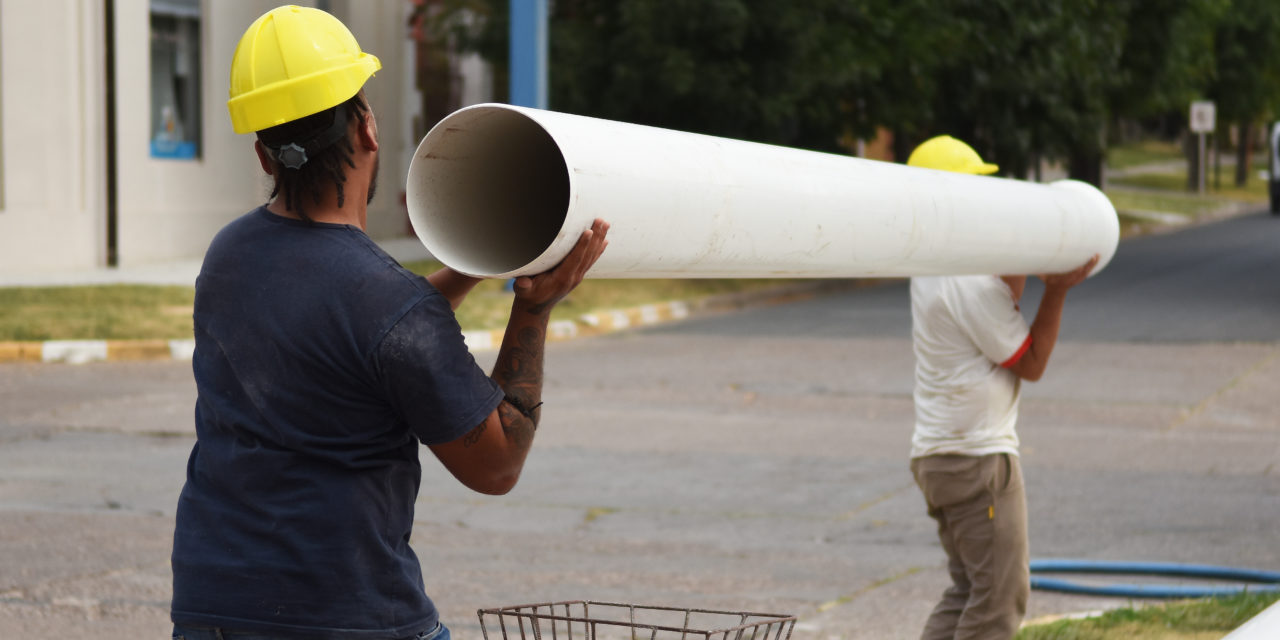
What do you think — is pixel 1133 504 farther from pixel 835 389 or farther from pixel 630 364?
pixel 630 364

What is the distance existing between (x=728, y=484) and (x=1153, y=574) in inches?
102

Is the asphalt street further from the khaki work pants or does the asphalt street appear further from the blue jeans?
the blue jeans

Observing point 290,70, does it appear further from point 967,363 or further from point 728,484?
point 728,484

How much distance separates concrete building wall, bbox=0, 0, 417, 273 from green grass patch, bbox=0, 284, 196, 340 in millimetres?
3280

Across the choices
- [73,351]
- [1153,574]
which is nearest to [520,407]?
[1153,574]

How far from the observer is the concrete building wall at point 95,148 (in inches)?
762

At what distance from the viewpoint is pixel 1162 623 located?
5.10 meters

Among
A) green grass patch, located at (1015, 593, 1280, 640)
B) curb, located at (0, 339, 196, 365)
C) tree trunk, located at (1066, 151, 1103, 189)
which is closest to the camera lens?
green grass patch, located at (1015, 593, 1280, 640)

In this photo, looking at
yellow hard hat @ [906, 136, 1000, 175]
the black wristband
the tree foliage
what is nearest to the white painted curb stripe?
the tree foliage

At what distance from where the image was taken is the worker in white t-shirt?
419 cm

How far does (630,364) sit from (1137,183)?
45746 mm

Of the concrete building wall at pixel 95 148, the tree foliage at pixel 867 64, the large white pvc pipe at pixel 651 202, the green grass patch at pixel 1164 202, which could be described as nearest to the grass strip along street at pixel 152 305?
the tree foliage at pixel 867 64

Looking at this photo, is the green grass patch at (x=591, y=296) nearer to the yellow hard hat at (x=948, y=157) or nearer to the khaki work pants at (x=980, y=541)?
the yellow hard hat at (x=948, y=157)

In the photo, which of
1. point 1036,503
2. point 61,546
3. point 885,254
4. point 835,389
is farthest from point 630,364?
point 885,254
